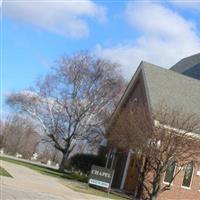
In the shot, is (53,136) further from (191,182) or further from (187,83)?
(191,182)

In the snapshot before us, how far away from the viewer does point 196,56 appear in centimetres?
4738

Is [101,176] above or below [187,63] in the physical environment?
below

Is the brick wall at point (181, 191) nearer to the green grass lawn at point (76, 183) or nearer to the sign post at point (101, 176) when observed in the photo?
the green grass lawn at point (76, 183)

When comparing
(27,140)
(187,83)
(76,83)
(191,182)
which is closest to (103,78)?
(76,83)

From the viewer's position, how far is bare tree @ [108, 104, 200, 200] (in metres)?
25.1

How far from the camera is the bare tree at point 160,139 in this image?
82.3 feet

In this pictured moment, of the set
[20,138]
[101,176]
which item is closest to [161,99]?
[101,176]

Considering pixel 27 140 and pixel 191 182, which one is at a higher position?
pixel 27 140

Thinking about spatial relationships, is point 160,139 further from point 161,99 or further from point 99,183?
point 161,99

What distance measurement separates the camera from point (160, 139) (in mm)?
25188

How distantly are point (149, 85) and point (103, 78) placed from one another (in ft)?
45.8

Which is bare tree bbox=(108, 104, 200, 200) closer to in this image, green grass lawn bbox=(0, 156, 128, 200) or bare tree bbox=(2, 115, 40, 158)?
green grass lawn bbox=(0, 156, 128, 200)

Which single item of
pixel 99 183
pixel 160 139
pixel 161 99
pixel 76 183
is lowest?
pixel 76 183

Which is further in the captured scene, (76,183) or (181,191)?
(181,191)
